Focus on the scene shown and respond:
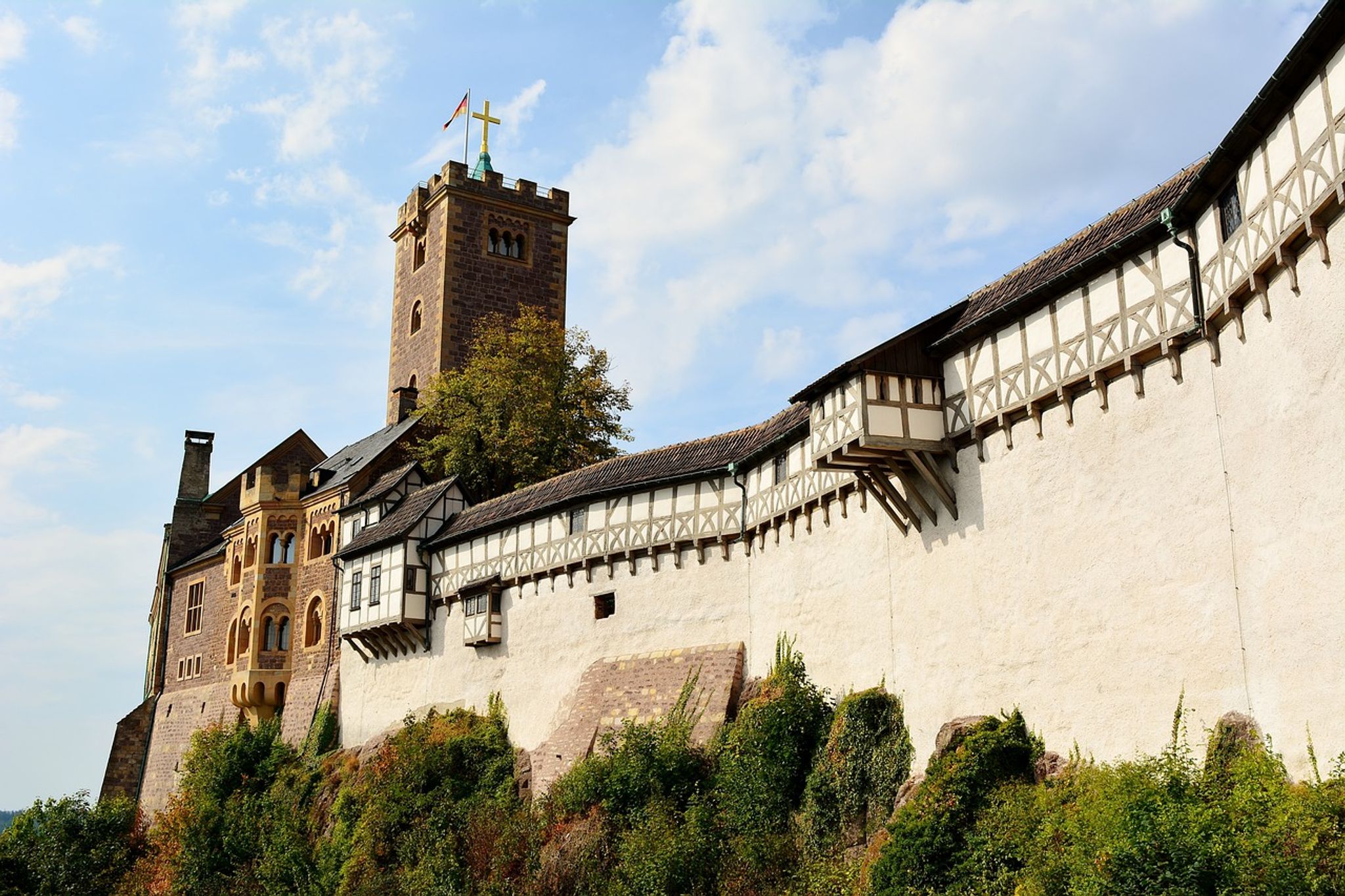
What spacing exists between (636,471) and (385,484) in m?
14.2

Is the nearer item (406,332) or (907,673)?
(907,673)

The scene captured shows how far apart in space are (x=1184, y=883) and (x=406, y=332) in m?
42.9

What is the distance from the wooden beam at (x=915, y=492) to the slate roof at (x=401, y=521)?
1977 cm

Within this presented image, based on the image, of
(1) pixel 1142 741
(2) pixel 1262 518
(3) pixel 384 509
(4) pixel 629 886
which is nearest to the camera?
(2) pixel 1262 518

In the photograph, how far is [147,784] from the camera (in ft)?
183

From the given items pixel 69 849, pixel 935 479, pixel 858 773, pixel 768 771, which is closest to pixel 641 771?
pixel 768 771

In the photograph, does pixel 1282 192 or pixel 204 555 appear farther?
pixel 204 555

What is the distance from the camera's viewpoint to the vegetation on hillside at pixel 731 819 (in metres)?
14.7

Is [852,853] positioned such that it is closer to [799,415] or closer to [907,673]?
[907,673]

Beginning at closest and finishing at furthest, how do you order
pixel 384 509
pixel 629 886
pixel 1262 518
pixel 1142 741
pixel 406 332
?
1. pixel 1262 518
2. pixel 1142 741
3. pixel 629 886
4. pixel 384 509
5. pixel 406 332

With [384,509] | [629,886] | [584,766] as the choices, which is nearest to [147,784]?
[384,509]

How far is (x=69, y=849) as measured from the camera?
4281 cm

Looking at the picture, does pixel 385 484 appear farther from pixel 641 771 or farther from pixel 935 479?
pixel 935 479

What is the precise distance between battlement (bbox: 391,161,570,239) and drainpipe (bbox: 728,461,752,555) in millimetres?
26542
